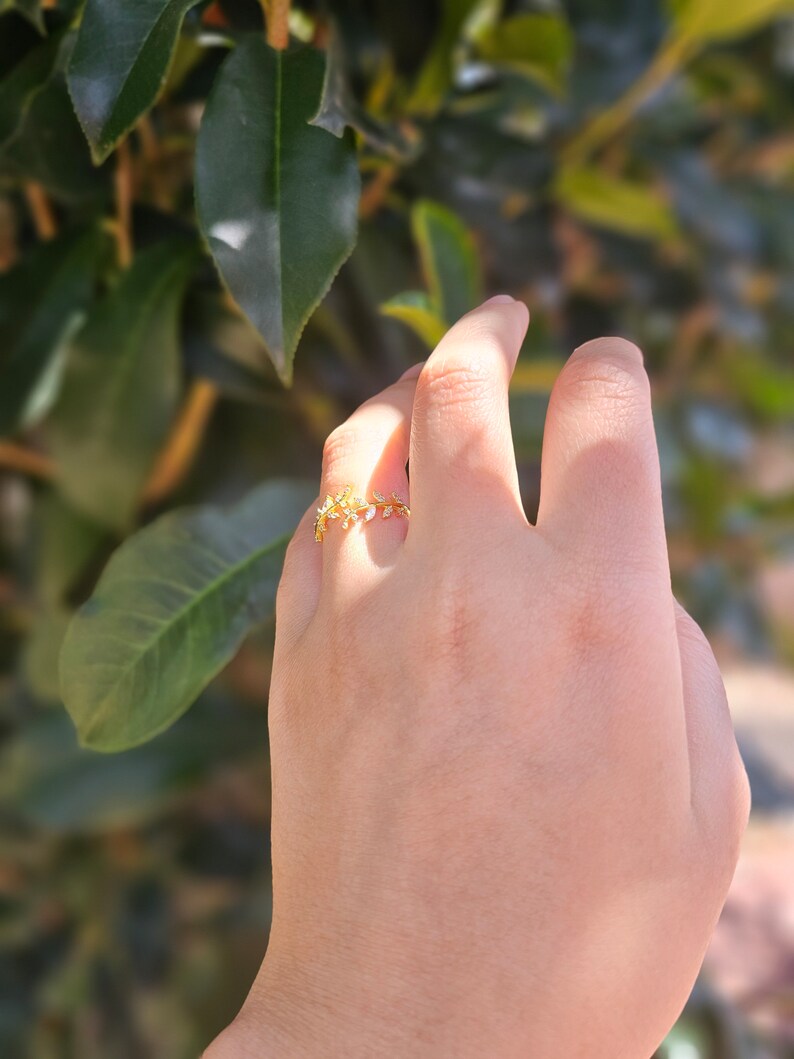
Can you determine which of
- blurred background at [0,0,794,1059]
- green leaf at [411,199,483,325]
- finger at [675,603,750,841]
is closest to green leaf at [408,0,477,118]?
blurred background at [0,0,794,1059]

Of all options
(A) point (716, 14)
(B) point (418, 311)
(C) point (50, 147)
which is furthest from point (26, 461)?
(A) point (716, 14)

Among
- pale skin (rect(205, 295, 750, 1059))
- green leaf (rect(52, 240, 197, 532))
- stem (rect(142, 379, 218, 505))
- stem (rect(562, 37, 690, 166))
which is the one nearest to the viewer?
pale skin (rect(205, 295, 750, 1059))

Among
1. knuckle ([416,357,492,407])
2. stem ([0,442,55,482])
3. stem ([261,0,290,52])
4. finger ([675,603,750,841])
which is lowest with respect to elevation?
stem ([0,442,55,482])

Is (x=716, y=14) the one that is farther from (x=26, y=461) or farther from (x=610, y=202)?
(x=26, y=461)

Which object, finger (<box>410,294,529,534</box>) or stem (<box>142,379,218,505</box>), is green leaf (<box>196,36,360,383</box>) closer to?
finger (<box>410,294,529,534</box>)

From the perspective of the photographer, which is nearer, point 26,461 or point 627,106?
point 26,461

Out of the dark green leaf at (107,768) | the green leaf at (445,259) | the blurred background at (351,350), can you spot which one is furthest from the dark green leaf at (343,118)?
the dark green leaf at (107,768)

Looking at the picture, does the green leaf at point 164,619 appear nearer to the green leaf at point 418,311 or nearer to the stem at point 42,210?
the green leaf at point 418,311

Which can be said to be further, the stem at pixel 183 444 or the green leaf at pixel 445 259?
the stem at pixel 183 444
